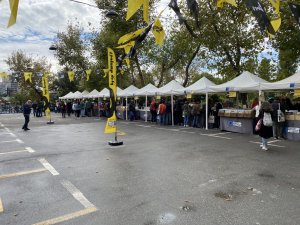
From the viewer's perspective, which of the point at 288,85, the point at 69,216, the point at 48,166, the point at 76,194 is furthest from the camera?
the point at 288,85

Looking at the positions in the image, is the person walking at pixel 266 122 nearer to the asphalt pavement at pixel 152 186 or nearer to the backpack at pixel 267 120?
the backpack at pixel 267 120

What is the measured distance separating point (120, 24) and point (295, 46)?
51.5 feet

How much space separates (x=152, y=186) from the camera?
5512mm

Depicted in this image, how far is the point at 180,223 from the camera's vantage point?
3.84 m

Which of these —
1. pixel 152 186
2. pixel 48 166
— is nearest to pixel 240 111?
pixel 152 186

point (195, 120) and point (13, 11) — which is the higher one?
point (13, 11)

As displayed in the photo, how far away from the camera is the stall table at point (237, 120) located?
12776 mm

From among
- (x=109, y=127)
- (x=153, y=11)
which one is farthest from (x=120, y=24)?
(x=109, y=127)

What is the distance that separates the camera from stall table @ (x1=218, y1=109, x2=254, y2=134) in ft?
41.9

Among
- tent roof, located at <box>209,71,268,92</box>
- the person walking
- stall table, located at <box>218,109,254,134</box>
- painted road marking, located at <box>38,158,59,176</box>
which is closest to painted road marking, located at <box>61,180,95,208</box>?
painted road marking, located at <box>38,158,59,176</box>

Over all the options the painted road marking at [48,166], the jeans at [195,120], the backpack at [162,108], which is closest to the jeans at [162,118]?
the backpack at [162,108]

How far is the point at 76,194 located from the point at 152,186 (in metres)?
1.52

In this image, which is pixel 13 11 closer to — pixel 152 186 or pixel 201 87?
pixel 152 186

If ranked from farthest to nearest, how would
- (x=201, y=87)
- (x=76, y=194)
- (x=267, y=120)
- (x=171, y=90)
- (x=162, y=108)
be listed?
(x=162, y=108)
(x=171, y=90)
(x=201, y=87)
(x=267, y=120)
(x=76, y=194)
